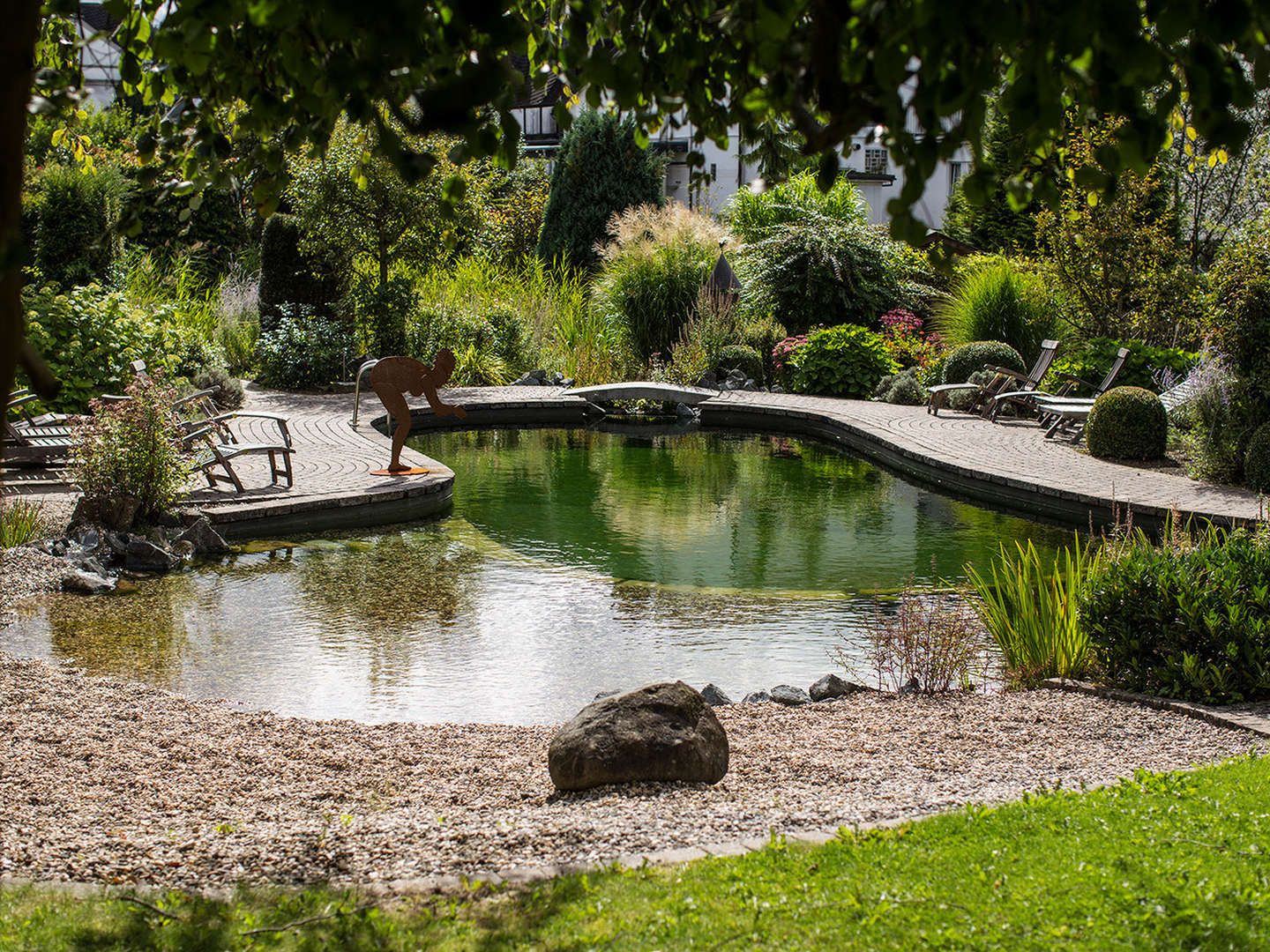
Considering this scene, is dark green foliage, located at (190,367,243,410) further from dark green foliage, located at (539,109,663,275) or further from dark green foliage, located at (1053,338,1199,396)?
dark green foliage, located at (539,109,663,275)

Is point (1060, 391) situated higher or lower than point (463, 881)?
higher

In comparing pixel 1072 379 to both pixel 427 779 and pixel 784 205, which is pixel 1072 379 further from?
pixel 427 779

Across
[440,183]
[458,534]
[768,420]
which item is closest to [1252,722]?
[458,534]

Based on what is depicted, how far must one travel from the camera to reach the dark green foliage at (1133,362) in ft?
48.5

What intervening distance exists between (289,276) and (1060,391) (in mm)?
11818

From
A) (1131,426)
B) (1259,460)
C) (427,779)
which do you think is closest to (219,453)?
(427,779)

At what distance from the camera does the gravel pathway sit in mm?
3457

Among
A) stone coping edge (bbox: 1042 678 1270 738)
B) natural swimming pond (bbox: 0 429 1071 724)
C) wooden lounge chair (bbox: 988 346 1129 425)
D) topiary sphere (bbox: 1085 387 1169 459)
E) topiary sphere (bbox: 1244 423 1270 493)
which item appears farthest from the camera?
wooden lounge chair (bbox: 988 346 1129 425)

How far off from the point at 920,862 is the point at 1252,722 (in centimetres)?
228

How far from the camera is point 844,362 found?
60.8 ft

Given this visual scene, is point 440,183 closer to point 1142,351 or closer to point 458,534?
point 458,534

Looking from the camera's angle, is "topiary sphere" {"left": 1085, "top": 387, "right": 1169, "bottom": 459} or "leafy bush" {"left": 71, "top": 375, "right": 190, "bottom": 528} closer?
"leafy bush" {"left": 71, "top": 375, "right": 190, "bottom": 528}

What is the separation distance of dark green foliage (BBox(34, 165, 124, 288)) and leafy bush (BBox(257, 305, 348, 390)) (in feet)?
8.47

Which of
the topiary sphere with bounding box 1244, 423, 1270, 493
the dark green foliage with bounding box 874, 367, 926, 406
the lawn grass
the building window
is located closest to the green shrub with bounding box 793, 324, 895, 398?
the dark green foliage with bounding box 874, 367, 926, 406
